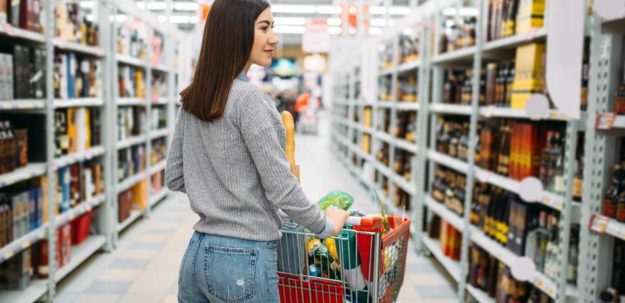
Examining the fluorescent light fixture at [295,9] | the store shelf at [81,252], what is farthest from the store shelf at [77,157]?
the fluorescent light fixture at [295,9]

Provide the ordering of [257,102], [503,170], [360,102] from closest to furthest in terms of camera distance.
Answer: [257,102], [503,170], [360,102]

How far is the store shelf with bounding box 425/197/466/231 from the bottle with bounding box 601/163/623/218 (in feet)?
4.96

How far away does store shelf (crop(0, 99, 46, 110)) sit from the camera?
301 cm

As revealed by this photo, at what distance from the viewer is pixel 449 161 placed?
167 inches

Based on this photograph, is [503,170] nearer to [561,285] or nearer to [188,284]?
[561,285]

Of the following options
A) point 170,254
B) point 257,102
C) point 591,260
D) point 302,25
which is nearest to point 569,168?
point 591,260

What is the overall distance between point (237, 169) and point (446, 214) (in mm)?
3048

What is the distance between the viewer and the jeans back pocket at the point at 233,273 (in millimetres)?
1481

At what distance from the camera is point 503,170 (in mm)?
3365

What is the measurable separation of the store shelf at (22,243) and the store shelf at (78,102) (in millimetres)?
782

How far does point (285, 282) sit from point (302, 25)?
20.5m

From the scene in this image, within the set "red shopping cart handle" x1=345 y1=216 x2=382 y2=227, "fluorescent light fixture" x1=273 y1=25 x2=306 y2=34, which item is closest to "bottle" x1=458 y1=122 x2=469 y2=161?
"red shopping cart handle" x1=345 y1=216 x2=382 y2=227

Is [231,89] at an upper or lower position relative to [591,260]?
upper

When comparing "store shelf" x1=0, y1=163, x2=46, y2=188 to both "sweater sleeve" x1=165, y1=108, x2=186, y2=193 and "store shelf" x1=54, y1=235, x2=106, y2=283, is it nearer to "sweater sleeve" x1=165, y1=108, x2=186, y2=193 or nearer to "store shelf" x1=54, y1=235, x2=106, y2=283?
"store shelf" x1=54, y1=235, x2=106, y2=283
